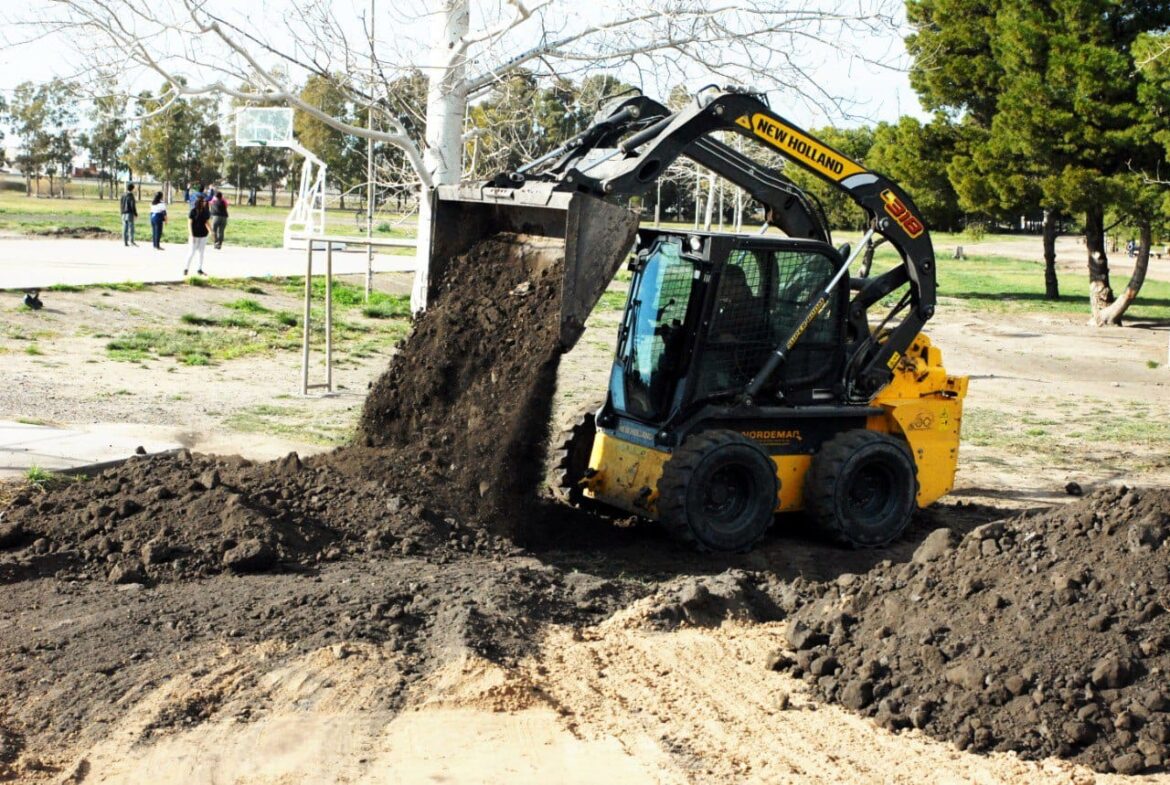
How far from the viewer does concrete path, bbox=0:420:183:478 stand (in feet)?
31.9

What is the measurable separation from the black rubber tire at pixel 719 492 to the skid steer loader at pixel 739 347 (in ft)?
0.04

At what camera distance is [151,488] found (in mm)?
8672

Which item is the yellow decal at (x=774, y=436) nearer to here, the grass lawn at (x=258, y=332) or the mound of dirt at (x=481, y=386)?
the mound of dirt at (x=481, y=386)

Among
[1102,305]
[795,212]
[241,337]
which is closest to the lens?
[795,212]

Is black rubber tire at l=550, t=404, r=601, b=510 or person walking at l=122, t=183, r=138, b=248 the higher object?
person walking at l=122, t=183, r=138, b=248

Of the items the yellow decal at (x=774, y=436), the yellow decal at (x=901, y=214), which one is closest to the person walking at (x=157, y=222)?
the yellow decal at (x=901, y=214)

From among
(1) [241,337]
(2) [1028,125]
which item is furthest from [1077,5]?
(1) [241,337]

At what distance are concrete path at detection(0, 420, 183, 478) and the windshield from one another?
3.90m

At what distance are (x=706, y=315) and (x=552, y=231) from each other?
4.01ft

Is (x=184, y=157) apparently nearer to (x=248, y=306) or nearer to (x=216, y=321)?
(x=248, y=306)

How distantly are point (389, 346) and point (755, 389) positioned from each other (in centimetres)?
1073

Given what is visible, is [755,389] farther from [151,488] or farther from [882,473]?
[151,488]

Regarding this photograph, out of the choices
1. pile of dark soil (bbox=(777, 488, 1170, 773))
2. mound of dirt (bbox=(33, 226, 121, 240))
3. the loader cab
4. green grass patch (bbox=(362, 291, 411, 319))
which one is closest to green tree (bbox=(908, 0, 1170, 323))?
green grass patch (bbox=(362, 291, 411, 319))

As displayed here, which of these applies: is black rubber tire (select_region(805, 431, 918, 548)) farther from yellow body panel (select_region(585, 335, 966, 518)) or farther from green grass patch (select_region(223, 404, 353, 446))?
green grass patch (select_region(223, 404, 353, 446))
